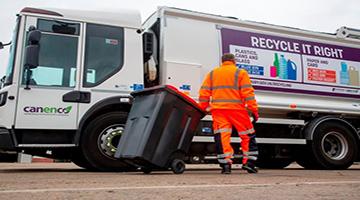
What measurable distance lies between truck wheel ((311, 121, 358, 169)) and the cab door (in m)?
3.93

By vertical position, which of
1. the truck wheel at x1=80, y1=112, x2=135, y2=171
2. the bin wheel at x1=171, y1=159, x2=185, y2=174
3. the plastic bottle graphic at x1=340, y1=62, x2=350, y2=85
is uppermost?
the plastic bottle graphic at x1=340, y1=62, x2=350, y2=85

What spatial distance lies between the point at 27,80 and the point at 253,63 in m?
3.44

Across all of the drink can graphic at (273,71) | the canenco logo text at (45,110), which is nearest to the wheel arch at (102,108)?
the canenco logo text at (45,110)

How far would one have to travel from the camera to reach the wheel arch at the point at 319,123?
706cm

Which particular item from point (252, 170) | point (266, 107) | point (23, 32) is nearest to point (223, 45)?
point (266, 107)

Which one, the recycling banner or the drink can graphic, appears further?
the drink can graphic

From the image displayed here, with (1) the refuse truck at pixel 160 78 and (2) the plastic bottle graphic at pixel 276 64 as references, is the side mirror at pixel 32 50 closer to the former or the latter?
(1) the refuse truck at pixel 160 78

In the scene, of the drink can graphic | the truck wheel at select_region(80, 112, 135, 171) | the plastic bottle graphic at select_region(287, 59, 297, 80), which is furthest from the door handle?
the plastic bottle graphic at select_region(287, 59, 297, 80)

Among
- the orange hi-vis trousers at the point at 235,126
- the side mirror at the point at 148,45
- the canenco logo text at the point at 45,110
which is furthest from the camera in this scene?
the side mirror at the point at 148,45

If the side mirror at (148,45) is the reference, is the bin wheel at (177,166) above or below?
below

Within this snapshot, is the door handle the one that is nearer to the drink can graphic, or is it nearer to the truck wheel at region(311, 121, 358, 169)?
the drink can graphic

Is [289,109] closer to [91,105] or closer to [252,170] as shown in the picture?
[252,170]

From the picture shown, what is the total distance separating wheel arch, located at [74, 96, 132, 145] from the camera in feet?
18.4

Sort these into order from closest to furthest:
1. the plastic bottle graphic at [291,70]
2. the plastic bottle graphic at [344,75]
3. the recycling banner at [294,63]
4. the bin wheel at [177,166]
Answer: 1. the bin wheel at [177,166]
2. the recycling banner at [294,63]
3. the plastic bottle graphic at [291,70]
4. the plastic bottle graphic at [344,75]
